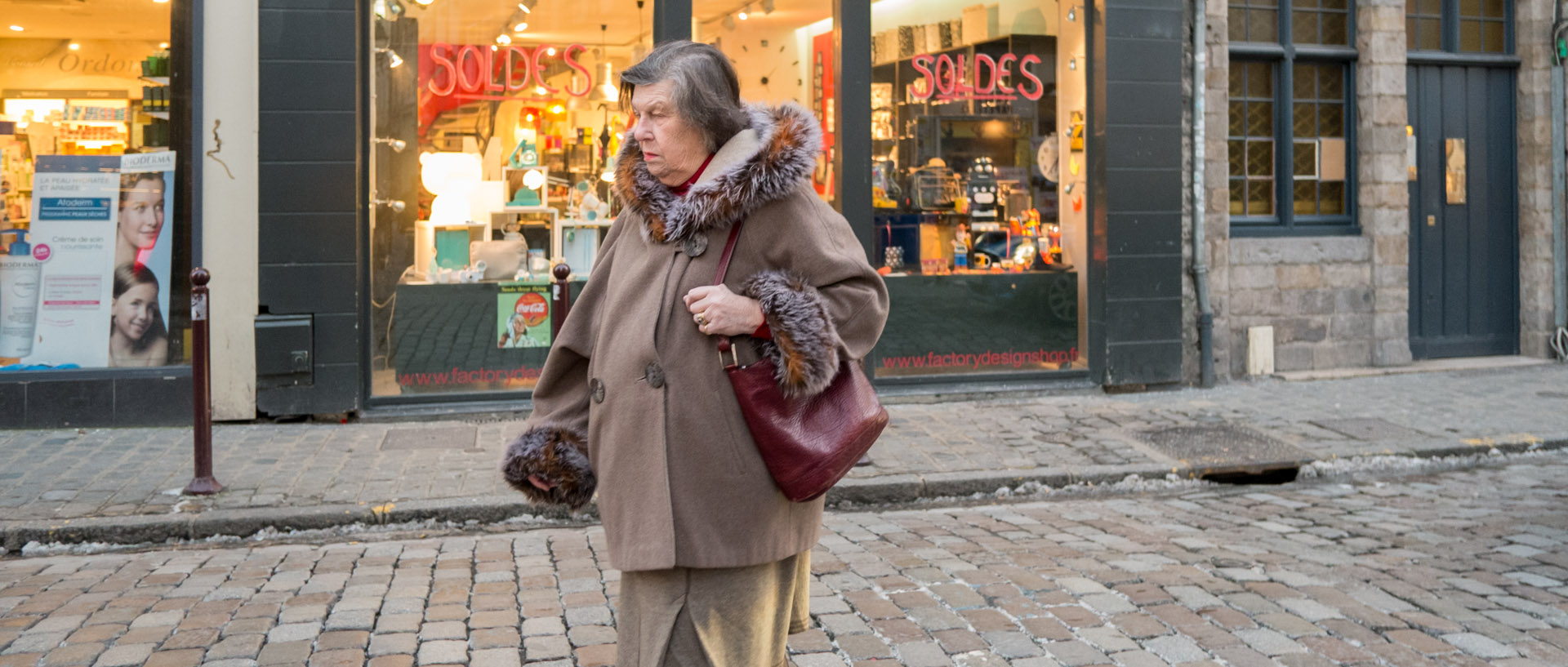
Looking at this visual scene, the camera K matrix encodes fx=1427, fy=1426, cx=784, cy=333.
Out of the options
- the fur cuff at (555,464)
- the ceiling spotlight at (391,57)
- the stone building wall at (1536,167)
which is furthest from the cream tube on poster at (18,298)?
the stone building wall at (1536,167)

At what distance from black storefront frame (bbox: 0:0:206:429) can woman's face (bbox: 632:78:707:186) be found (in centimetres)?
675

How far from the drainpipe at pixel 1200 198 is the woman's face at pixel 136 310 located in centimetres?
732

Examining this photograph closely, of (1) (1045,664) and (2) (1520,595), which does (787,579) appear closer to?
(1) (1045,664)

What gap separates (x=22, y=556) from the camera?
613 centimetres

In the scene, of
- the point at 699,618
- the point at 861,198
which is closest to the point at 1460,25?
the point at 861,198

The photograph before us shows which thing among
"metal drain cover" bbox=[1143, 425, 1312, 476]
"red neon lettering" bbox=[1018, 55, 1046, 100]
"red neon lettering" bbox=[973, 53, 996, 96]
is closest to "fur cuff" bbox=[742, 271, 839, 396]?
"metal drain cover" bbox=[1143, 425, 1312, 476]

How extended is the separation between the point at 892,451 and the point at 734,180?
536 cm

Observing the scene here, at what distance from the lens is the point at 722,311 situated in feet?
9.35

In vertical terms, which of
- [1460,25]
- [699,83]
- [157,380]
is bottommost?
[157,380]

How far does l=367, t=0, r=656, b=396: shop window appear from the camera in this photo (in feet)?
30.7

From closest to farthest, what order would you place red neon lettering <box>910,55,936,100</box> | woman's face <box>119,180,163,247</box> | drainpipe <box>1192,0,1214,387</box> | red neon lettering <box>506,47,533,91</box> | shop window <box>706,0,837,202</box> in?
1. woman's face <box>119,180,163,247</box>
2. red neon lettering <box>506,47,533,91</box>
3. shop window <box>706,0,837,202</box>
4. red neon lettering <box>910,55,936,100</box>
5. drainpipe <box>1192,0,1214,387</box>

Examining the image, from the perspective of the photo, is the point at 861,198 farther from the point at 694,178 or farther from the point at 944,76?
the point at 694,178

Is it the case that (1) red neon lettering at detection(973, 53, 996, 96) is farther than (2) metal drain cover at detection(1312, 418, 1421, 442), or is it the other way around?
(1) red neon lettering at detection(973, 53, 996, 96)

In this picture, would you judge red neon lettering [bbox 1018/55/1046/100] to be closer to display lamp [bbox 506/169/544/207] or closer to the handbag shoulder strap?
display lamp [bbox 506/169/544/207]
